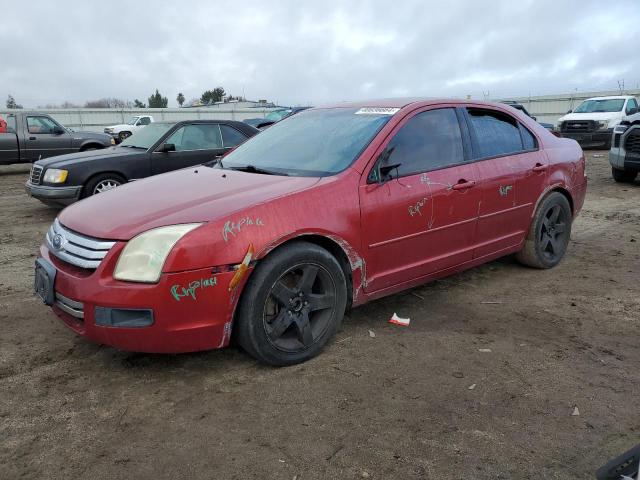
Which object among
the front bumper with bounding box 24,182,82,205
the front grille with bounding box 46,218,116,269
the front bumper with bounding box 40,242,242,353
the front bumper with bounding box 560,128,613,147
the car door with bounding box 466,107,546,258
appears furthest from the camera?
the front bumper with bounding box 560,128,613,147

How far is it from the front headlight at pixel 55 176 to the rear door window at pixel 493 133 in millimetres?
5853

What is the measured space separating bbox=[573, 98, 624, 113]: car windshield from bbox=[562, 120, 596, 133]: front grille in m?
1.21

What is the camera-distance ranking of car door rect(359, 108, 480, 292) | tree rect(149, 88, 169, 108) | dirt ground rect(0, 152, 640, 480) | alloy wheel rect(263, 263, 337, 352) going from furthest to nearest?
tree rect(149, 88, 169, 108), car door rect(359, 108, 480, 292), alloy wheel rect(263, 263, 337, 352), dirt ground rect(0, 152, 640, 480)

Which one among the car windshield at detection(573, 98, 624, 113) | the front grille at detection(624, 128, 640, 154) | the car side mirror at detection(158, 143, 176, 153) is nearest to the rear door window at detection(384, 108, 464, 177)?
the car side mirror at detection(158, 143, 176, 153)

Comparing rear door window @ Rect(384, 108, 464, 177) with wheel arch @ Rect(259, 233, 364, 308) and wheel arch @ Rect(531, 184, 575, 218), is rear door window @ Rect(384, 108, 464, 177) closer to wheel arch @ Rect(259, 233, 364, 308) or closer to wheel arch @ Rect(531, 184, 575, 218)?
wheel arch @ Rect(259, 233, 364, 308)

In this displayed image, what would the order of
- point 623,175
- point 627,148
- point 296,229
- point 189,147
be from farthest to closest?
point 623,175, point 627,148, point 189,147, point 296,229

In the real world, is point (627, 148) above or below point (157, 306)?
above

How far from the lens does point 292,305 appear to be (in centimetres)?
317

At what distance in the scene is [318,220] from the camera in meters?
3.20

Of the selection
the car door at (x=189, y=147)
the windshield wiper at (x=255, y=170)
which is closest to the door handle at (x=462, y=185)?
the windshield wiper at (x=255, y=170)

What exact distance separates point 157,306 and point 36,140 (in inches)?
512

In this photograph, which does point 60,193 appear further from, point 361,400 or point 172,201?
point 361,400

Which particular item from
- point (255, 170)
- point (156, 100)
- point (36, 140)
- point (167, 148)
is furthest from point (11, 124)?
point (156, 100)

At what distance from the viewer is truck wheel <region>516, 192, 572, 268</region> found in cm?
485
